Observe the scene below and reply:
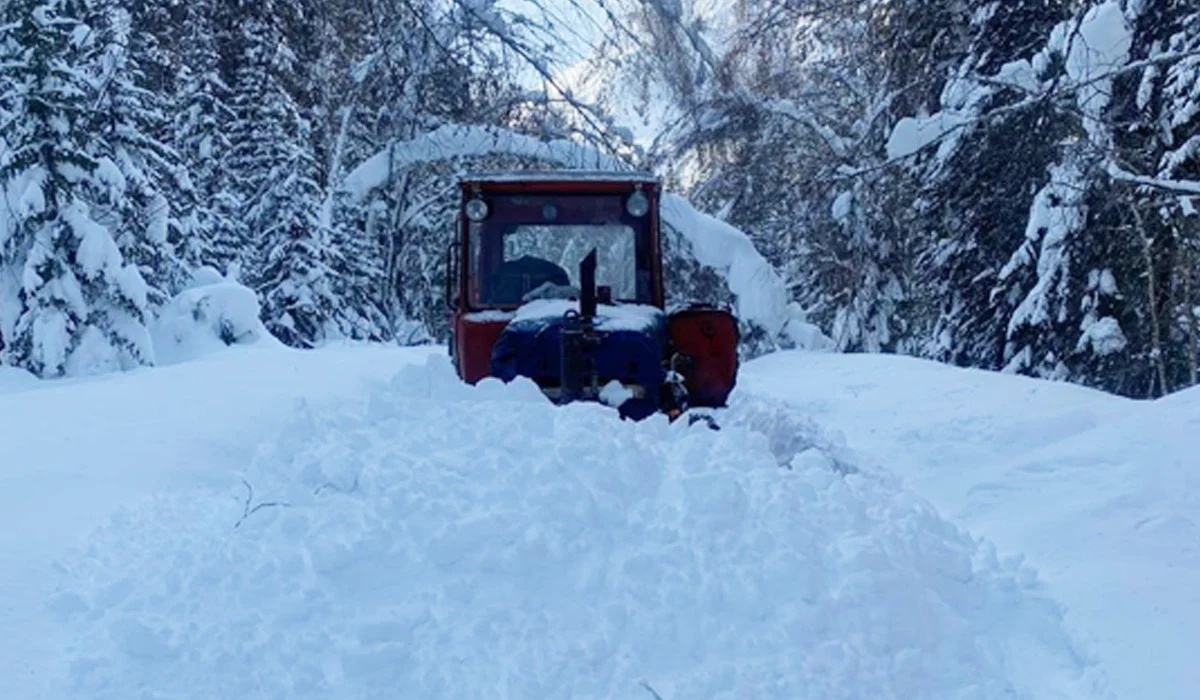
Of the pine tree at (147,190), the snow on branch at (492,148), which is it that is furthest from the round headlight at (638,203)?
the pine tree at (147,190)

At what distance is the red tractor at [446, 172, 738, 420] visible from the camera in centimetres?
668

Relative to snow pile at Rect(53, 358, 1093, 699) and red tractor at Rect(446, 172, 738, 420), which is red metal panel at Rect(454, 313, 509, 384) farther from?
snow pile at Rect(53, 358, 1093, 699)

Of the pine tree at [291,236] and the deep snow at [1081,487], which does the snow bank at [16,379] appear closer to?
the pine tree at [291,236]

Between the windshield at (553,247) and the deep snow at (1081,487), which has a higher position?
the windshield at (553,247)

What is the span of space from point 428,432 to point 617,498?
4.96ft

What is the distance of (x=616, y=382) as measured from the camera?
657 cm

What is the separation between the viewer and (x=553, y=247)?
789 centimetres

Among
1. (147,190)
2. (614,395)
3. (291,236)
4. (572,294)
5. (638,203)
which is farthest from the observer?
(291,236)

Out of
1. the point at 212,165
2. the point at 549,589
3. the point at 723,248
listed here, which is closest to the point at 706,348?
the point at 549,589

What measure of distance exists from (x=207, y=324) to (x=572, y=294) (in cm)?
1008

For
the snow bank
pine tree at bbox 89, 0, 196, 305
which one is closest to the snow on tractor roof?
pine tree at bbox 89, 0, 196, 305

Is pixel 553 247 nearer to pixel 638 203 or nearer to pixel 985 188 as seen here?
pixel 638 203

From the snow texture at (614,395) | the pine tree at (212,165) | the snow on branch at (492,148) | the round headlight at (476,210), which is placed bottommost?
the snow texture at (614,395)

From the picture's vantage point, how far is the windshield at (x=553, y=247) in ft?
25.5
